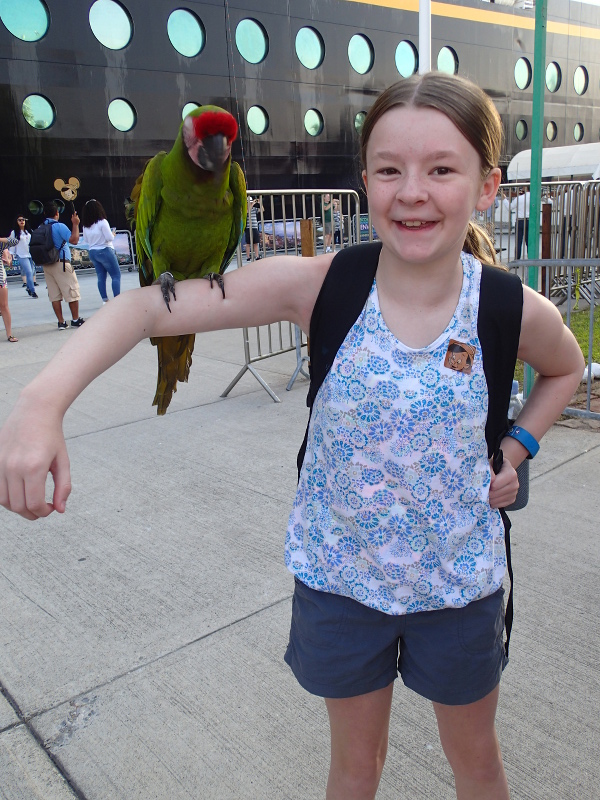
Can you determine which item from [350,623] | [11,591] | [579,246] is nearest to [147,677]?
[11,591]

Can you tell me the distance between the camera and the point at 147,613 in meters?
2.82

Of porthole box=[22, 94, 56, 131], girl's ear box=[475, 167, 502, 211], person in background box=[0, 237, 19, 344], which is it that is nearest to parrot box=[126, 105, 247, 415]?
girl's ear box=[475, 167, 502, 211]

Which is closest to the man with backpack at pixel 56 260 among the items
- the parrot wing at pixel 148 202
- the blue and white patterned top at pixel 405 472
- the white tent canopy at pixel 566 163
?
the parrot wing at pixel 148 202

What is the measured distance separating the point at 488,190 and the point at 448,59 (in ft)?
70.3

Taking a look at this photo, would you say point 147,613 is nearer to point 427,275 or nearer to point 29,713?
point 29,713

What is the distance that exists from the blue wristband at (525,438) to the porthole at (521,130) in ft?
78.3

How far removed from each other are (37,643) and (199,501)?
4.47ft

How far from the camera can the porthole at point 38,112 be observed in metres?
13.6

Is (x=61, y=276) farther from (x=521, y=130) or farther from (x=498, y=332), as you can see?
(x=521, y=130)

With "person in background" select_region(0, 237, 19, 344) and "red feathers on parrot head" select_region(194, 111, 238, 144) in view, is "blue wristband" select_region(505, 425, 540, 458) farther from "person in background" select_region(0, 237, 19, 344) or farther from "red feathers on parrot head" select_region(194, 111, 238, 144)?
"person in background" select_region(0, 237, 19, 344)

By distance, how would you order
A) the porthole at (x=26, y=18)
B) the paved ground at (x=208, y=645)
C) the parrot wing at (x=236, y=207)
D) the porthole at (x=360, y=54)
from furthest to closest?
the porthole at (x=360, y=54), the porthole at (x=26, y=18), the parrot wing at (x=236, y=207), the paved ground at (x=208, y=645)

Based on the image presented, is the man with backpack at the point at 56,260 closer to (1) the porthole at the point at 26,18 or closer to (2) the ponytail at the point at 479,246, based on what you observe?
(1) the porthole at the point at 26,18

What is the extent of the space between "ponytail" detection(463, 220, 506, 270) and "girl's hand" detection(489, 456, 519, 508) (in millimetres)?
489

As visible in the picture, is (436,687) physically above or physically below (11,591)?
above
